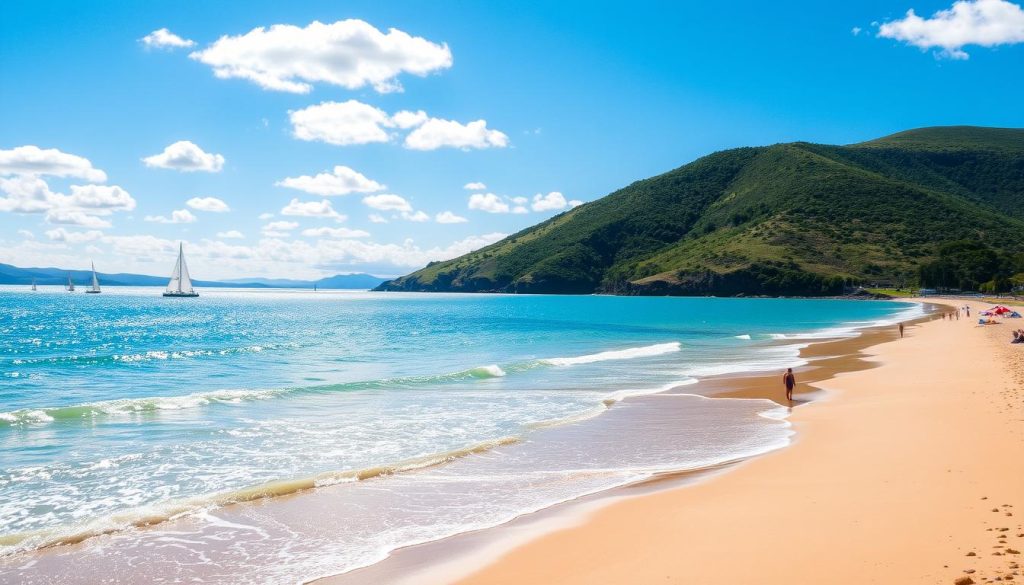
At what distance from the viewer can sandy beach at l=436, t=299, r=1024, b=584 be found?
7.87 metres

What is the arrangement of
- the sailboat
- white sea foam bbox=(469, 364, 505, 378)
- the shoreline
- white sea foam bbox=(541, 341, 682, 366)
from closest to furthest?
the shoreline
white sea foam bbox=(469, 364, 505, 378)
white sea foam bbox=(541, 341, 682, 366)
the sailboat

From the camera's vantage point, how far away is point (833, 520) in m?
9.71

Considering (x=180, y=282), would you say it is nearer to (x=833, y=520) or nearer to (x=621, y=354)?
(x=621, y=354)

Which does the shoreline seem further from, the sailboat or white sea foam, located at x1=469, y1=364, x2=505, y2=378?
the sailboat

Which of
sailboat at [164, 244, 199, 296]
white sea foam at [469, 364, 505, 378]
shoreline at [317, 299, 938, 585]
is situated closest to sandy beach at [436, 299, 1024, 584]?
shoreline at [317, 299, 938, 585]

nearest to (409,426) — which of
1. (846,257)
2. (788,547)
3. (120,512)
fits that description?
(120,512)

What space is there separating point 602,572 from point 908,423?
43.3 ft

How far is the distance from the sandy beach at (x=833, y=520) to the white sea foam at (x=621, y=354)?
21.6 meters

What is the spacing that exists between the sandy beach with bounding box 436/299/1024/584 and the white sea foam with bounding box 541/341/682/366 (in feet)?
70.9

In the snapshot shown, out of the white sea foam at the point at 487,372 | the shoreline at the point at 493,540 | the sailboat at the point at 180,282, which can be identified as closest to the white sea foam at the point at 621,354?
the white sea foam at the point at 487,372

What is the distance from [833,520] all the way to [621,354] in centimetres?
3443

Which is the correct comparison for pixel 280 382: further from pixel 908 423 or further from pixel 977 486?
pixel 977 486

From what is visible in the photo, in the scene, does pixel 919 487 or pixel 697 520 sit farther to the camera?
pixel 919 487

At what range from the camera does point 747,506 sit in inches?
427
